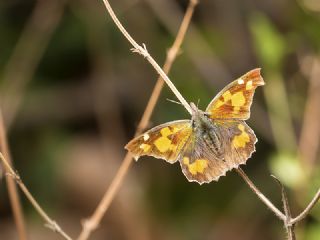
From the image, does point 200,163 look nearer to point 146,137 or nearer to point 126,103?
point 146,137

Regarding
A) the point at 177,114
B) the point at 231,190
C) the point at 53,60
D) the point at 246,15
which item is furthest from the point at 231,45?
the point at 53,60

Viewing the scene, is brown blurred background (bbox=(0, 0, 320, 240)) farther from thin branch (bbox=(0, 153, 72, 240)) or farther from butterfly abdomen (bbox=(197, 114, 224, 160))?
thin branch (bbox=(0, 153, 72, 240))

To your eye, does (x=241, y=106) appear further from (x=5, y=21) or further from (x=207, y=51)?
(x=5, y=21)

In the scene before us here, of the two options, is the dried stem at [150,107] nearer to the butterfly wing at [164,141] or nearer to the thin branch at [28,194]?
the butterfly wing at [164,141]

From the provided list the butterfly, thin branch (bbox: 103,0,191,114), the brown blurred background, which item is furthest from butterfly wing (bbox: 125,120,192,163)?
the brown blurred background

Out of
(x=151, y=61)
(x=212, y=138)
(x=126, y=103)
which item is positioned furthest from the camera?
(x=126, y=103)

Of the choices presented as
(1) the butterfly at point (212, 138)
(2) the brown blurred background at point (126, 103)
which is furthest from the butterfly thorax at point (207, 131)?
(2) the brown blurred background at point (126, 103)

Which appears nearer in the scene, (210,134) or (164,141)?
(164,141)

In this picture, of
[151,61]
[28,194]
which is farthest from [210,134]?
[28,194]
